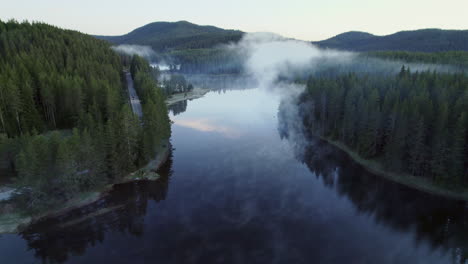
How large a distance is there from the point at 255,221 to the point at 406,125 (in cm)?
3584

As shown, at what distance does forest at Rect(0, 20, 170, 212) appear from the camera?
1603 inches

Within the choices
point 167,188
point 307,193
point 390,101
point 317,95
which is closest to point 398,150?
point 390,101

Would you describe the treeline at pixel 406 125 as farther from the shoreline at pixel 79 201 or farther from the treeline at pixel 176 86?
the treeline at pixel 176 86

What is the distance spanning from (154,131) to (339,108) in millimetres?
48408

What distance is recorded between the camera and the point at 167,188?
52.3 meters

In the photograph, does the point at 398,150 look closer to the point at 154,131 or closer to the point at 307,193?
the point at 307,193

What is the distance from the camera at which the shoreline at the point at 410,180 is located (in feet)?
160

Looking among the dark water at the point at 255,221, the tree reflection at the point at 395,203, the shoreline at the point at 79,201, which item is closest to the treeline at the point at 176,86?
the dark water at the point at 255,221

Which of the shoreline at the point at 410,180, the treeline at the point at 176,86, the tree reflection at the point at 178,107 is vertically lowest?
the shoreline at the point at 410,180

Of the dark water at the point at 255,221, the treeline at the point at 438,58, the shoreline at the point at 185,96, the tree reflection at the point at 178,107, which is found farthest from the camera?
the shoreline at the point at 185,96

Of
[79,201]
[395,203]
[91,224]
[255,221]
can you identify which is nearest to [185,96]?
[79,201]

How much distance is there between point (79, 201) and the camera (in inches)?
1773

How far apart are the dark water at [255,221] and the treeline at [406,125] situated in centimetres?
535

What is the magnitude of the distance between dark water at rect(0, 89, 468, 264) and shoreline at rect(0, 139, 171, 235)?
4.45 ft
